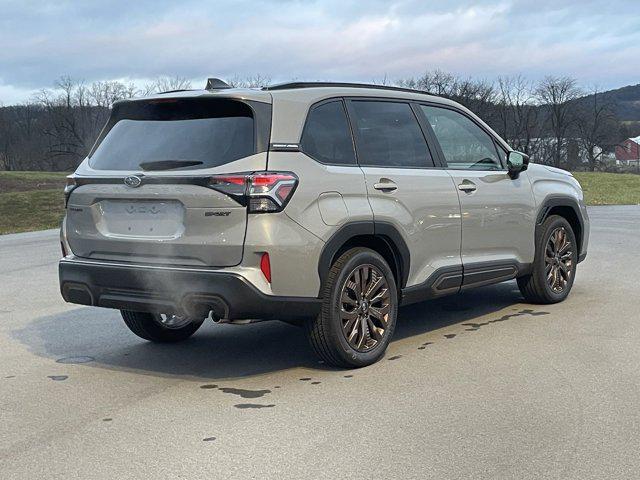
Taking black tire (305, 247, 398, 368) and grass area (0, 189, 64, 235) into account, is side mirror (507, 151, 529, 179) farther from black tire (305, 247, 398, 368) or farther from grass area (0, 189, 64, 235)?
grass area (0, 189, 64, 235)

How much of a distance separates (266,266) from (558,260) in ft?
12.6

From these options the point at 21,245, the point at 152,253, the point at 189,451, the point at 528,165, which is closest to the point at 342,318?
the point at 152,253

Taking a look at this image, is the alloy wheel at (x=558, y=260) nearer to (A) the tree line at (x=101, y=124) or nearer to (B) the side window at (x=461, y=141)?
(B) the side window at (x=461, y=141)

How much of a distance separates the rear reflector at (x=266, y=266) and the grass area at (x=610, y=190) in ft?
84.5

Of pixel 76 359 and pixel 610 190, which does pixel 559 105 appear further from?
pixel 76 359

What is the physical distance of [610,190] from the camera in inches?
1444

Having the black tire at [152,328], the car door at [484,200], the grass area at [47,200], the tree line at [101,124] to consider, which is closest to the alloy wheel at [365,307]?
the car door at [484,200]

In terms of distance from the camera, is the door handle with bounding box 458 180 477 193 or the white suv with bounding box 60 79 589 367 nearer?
the white suv with bounding box 60 79 589 367

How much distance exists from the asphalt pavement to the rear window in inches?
57.4

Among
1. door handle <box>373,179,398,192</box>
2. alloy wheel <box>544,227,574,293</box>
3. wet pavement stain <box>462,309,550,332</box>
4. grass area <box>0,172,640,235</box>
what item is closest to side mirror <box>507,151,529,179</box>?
alloy wheel <box>544,227,574,293</box>

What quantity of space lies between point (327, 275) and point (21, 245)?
1202 cm

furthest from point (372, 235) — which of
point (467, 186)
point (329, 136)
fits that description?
point (467, 186)

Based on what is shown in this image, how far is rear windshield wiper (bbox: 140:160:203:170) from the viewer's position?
5.05 meters

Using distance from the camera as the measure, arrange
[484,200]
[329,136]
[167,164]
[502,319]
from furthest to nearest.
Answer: [502,319] < [484,200] < [329,136] < [167,164]
